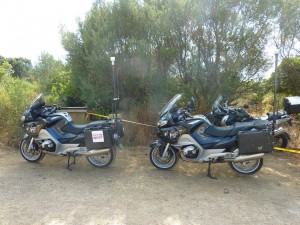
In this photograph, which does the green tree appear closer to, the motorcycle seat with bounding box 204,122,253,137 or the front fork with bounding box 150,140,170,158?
the motorcycle seat with bounding box 204,122,253,137

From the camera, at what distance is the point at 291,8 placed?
20.6 feet

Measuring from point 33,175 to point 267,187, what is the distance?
3809 millimetres

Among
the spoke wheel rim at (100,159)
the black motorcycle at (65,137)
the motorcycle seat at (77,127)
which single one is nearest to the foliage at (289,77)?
the black motorcycle at (65,137)

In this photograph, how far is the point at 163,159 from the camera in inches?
196

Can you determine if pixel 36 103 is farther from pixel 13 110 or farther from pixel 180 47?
pixel 180 47

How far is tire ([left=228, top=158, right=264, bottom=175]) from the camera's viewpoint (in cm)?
455

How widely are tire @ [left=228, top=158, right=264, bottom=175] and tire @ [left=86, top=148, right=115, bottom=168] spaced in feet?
6.81

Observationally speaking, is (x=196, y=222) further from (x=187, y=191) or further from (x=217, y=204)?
(x=187, y=191)

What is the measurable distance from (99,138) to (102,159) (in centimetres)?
58

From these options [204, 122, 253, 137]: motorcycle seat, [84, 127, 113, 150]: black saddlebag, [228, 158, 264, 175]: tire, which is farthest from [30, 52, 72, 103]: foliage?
[228, 158, 264, 175]: tire

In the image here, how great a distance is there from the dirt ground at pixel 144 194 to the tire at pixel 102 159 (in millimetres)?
109

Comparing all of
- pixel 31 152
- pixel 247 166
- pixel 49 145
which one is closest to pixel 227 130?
pixel 247 166

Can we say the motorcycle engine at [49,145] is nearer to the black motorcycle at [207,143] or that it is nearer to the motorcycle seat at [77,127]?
the motorcycle seat at [77,127]

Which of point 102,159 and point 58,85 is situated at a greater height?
point 58,85
